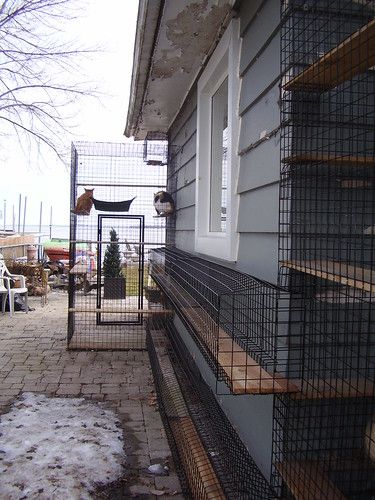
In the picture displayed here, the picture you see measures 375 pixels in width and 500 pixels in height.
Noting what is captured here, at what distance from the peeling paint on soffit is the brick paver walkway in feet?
8.90

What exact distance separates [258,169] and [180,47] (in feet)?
5.03

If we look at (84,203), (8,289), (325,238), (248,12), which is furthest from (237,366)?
(8,289)

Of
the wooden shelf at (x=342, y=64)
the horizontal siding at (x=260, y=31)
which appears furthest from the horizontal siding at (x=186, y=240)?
the wooden shelf at (x=342, y=64)

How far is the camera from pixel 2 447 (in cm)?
312

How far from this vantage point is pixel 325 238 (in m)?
2.06

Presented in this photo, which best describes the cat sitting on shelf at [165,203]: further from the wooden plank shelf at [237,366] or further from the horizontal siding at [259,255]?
the wooden plank shelf at [237,366]

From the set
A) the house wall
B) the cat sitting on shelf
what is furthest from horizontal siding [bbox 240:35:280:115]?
the cat sitting on shelf

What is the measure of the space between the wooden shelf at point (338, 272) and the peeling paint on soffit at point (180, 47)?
5.75ft

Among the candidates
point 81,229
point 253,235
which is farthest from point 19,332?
point 253,235

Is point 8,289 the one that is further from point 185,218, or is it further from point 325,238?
point 325,238

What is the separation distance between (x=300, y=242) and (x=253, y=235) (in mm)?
564

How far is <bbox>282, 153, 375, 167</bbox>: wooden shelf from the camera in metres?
1.88

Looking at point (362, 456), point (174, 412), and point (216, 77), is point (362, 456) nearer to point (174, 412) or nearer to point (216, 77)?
point (174, 412)

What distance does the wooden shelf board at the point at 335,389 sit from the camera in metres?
1.84
